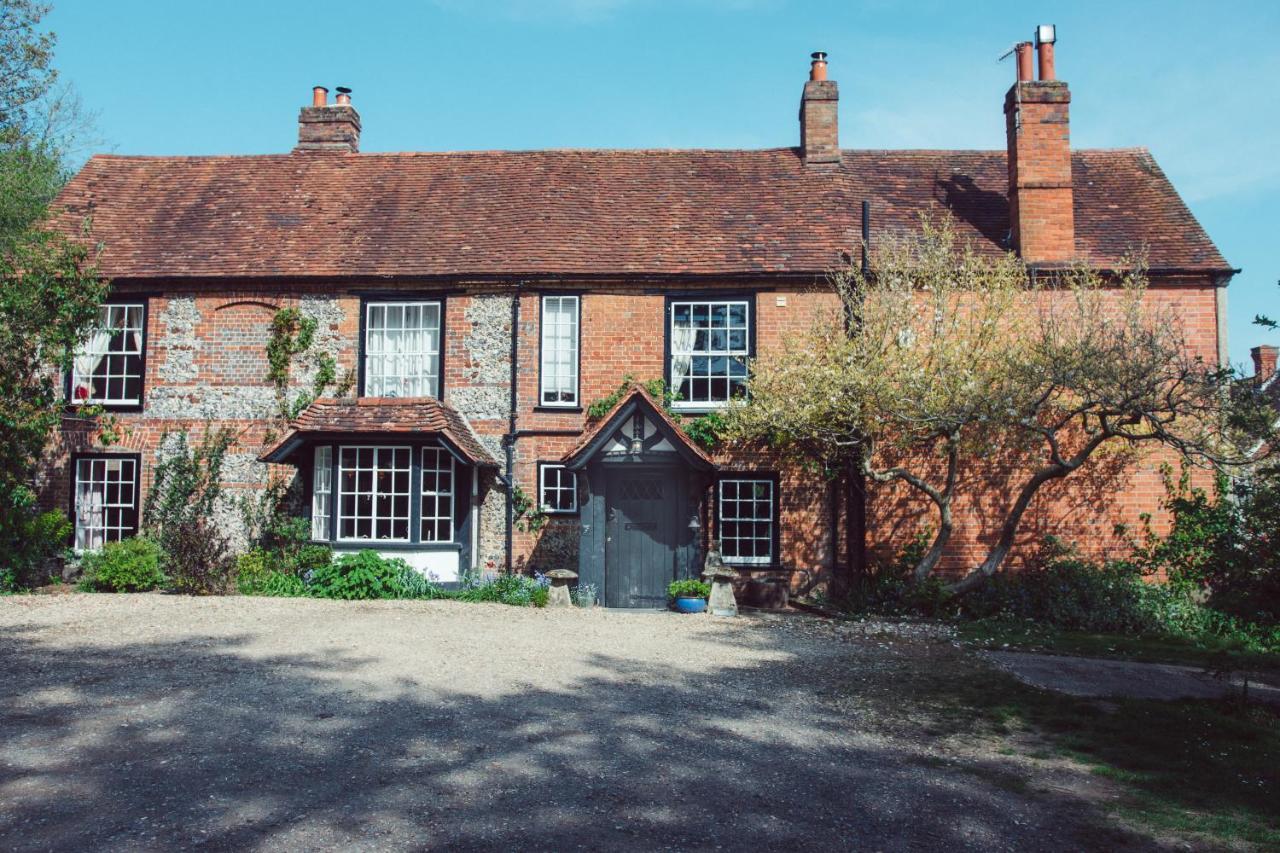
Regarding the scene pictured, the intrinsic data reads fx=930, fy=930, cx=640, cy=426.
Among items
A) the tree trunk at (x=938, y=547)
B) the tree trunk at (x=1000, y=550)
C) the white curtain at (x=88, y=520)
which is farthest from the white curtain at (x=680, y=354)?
the white curtain at (x=88, y=520)

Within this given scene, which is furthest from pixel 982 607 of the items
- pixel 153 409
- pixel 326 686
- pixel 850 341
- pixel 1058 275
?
pixel 153 409

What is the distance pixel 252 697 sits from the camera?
8500 millimetres

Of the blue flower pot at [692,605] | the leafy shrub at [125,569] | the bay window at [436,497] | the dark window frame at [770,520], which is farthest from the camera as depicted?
the dark window frame at [770,520]

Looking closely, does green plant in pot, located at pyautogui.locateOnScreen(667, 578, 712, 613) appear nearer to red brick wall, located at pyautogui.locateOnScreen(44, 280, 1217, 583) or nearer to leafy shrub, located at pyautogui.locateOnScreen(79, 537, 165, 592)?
red brick wall, located at pyautogui.locateOnScreen(44, 280, 1217, 583)

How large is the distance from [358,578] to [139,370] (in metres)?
6.56

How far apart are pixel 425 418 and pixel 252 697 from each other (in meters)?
7.88

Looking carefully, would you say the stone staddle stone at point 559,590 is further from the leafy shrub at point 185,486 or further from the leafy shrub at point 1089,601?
the leafy shrub at point 1089,601

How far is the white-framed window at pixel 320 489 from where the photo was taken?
1650 centimetres

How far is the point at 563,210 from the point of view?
741 inches

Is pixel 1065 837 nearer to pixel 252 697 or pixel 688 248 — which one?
pixel 252 697

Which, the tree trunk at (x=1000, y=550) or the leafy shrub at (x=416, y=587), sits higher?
the tree trunk at (x=1000, y=550)

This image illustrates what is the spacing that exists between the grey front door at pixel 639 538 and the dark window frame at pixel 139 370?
9.16 meters

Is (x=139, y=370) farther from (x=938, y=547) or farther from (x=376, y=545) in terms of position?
A: (x=938, y=547)

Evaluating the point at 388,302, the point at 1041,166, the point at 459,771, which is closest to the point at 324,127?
the point at 388,302
